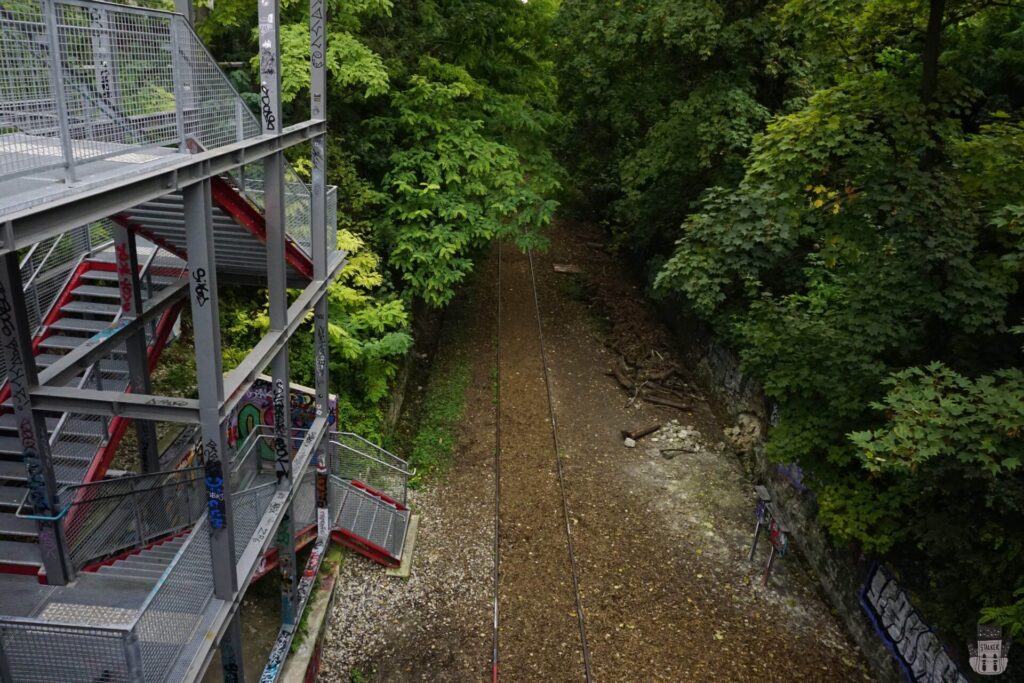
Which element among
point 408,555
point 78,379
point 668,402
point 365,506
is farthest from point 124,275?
point 668,402

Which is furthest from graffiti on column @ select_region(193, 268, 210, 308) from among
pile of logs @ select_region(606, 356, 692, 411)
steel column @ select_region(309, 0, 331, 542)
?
pile of logs @ select_region(606, 356, 692, 411)

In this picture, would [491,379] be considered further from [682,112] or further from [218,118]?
[218,118]

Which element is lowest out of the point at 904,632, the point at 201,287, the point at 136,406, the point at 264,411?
the point at 904,632

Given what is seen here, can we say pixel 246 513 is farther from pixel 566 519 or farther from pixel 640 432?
pixel 640 432

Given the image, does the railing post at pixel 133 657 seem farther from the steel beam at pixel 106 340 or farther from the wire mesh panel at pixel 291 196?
the wire mesh panel at pixel 291 196

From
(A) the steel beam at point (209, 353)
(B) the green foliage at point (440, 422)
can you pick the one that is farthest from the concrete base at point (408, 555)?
(A) the steel beam at point (209, 353)
